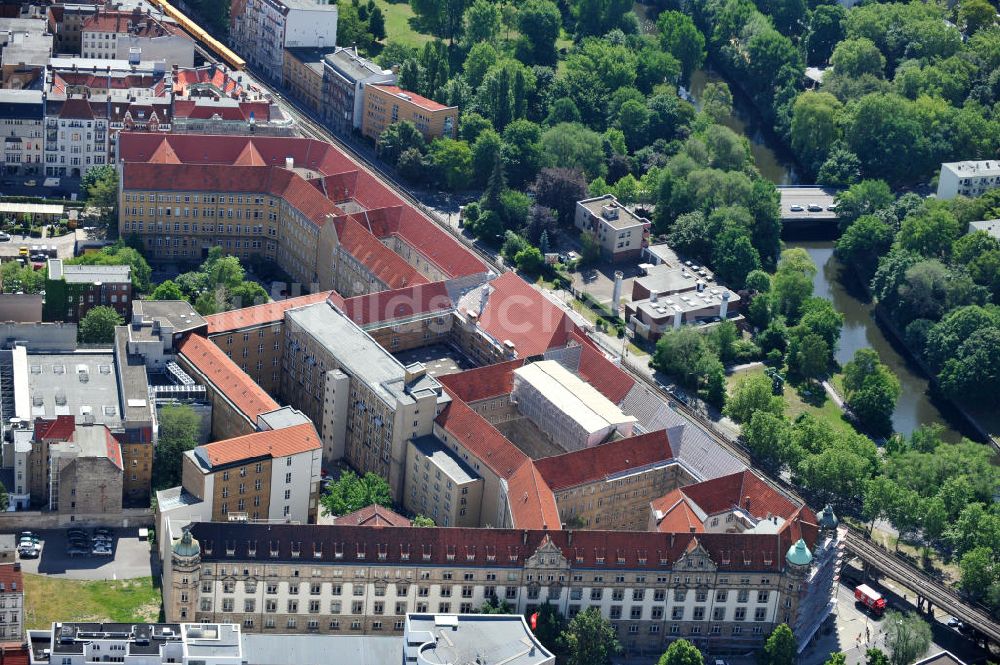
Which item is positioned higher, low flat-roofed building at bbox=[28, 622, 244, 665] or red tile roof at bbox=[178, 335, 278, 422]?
red tile roof at bbox=[178, 335, 278, 422]

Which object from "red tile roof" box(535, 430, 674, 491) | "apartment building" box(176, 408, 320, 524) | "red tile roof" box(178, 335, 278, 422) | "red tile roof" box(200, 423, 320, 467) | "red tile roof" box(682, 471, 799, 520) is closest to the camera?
"apartment building" box(176, 408, 320, 524)

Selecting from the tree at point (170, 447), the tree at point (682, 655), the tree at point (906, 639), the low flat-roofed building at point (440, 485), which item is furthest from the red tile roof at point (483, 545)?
the tree at point (170, 447)

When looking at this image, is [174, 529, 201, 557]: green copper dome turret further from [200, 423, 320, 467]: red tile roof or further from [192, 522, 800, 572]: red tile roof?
[200, 423, 320, 467]: red tile roof

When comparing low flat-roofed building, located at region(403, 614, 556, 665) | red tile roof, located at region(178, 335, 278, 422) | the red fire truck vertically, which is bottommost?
the red fire truck

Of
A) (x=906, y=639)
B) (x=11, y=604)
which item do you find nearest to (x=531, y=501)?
(x=906, y=639)

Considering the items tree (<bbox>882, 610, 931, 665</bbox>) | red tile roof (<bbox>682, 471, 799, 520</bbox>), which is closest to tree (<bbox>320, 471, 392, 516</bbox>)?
red tile roof (<bbox>682, 471, 799, 520</bbox>)

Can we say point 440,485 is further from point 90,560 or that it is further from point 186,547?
point 90,560

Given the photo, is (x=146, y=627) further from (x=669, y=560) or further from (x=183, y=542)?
(x=669, y=560)

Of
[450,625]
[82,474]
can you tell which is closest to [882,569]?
[450,625]
